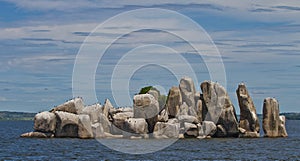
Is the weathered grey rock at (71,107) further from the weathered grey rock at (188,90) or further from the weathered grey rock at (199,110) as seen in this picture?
the weathered grey rock at (199,110)

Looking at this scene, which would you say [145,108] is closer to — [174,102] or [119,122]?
[119,122]

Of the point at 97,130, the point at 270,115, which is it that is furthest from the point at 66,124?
the point at 270,115

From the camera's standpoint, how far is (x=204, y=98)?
84.4 metres

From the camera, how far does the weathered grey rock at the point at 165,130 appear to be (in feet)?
255

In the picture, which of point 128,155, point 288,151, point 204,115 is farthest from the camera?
point 204,115

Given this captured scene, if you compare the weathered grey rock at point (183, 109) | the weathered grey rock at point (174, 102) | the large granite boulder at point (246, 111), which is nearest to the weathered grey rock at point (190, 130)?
the weathered grey rock at point (183, 109)

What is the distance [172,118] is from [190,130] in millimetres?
4321

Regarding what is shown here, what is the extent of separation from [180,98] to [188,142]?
35.5 feet

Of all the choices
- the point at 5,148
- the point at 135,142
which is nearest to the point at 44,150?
the point at 5,148

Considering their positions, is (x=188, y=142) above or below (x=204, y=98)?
below

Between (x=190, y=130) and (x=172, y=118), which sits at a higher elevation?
(x=172, y=118)

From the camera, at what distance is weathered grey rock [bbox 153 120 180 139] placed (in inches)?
3056

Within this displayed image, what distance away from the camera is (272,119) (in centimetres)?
8594

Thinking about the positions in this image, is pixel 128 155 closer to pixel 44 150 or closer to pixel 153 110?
pixel 44 150
